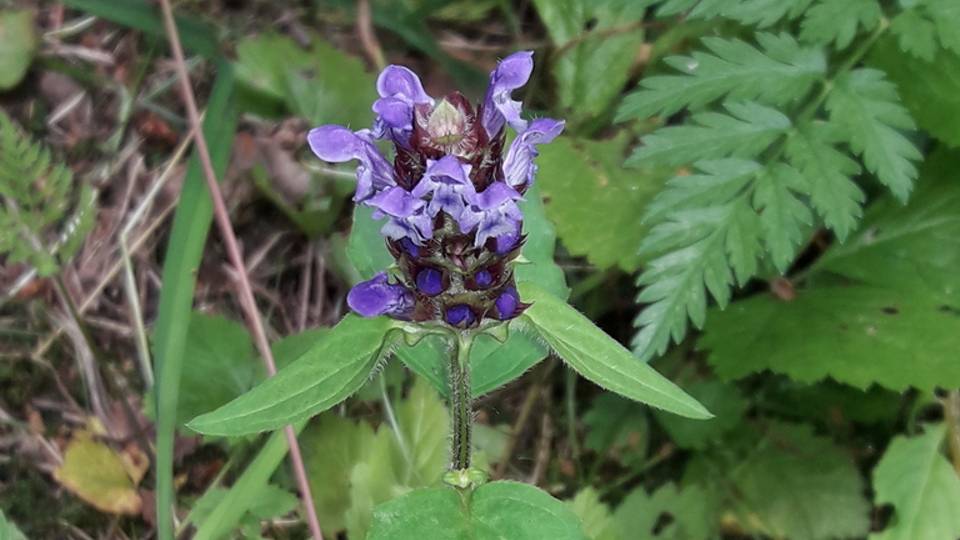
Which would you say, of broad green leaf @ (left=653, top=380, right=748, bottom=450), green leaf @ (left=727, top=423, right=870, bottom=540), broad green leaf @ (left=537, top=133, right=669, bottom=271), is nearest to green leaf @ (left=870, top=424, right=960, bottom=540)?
green leaf @ (left=727, top=423, right=870, bottom=540)

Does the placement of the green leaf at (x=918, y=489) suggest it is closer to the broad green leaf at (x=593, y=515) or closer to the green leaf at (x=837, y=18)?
the broad green leaf at (x=593, y=515)

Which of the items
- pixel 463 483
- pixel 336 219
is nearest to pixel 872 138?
pixel 463 483

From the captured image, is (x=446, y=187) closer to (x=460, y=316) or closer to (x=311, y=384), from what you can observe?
(x=460, y=316)

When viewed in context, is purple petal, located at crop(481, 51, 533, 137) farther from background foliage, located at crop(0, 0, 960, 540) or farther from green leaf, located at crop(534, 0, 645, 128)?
green leaf, located at crop(534, 0, 645, 128)

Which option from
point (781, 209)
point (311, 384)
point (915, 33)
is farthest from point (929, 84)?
point (311, 384)

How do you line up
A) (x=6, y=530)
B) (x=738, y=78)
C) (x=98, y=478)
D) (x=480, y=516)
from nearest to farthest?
(x=480, y=516), (x=6, y=530), (x=738, y=78), (x=98, y=478)

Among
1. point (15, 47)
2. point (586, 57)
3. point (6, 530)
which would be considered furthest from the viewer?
point (15, 47)
